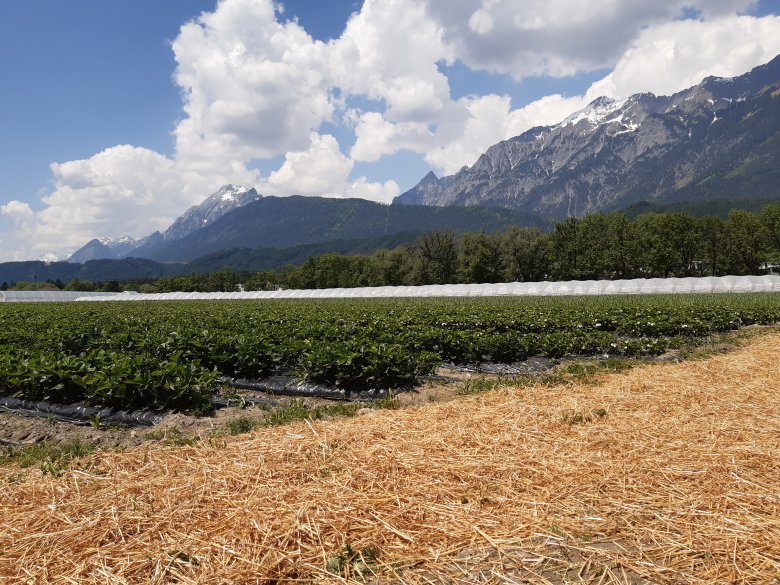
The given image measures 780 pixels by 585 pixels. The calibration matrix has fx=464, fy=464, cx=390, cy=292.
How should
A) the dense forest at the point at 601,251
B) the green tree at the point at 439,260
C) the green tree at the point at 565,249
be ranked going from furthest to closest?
the green tree at the point at 439,260 < the green tree at the point at 565,249 < the dense forest at the point at 601,251

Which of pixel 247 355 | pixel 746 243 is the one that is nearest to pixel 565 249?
pixel 746 243

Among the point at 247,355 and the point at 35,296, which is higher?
the point at 35,296

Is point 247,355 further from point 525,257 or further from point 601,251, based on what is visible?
point 525,257

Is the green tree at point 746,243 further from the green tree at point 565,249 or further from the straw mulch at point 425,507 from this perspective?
the straw mulch at point 425,507

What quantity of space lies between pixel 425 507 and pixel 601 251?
8415cm

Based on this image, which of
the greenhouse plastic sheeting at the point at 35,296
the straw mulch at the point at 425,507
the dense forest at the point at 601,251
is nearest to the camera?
the straw mulch at the point at 425,507

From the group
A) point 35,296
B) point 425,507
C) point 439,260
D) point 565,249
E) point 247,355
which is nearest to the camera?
point 425,507

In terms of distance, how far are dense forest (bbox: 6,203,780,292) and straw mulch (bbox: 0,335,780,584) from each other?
79.5 meters

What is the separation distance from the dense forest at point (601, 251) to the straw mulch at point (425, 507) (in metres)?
79.5

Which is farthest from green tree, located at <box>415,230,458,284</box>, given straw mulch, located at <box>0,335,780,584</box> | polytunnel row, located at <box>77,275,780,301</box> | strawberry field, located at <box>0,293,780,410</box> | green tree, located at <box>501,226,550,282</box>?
straw mulch, located at <box>0,335,780,584</box>

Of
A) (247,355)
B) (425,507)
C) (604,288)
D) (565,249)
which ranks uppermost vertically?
(565,249)

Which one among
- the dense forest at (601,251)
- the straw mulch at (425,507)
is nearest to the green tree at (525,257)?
the dense forest at (601,251)

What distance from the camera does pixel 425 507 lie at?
13.3 ft

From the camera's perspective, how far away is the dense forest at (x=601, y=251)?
249 ft
